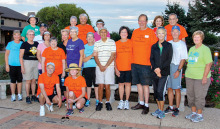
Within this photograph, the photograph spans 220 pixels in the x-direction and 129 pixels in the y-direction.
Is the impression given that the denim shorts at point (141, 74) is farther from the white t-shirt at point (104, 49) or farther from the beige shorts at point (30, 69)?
the beige shorts at point (30, 69)

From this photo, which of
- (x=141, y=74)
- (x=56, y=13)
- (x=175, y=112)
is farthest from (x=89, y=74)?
(x=56, y=13)

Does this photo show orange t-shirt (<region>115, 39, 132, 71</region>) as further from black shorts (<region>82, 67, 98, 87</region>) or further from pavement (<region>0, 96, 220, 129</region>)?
pavement (<region>0, 96, 220, 129</region>)

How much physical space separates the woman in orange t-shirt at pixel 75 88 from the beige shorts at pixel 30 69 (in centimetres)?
134

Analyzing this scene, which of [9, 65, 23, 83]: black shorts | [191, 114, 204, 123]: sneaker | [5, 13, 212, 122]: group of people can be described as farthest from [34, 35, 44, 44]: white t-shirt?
[191, 114, 204, 123]: sneaker

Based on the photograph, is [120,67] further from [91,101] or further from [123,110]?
[91,101]

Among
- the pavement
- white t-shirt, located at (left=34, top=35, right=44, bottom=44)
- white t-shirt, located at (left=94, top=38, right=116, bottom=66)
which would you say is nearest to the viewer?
the pavement

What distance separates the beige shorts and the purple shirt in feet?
3.73

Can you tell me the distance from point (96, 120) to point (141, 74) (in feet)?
4.85

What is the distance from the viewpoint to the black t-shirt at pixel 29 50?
546cm

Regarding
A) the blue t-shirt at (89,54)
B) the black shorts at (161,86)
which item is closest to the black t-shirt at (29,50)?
the blue t-shirt at (89,54)

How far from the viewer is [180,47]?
450 cm

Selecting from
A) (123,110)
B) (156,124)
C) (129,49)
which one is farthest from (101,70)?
(156,124)

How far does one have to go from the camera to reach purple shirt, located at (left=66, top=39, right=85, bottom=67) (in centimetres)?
505

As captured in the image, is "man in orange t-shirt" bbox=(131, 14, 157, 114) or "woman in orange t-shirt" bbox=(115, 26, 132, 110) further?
"woman in orange t-shirt" bbox=(115, 26, 132, 110)
